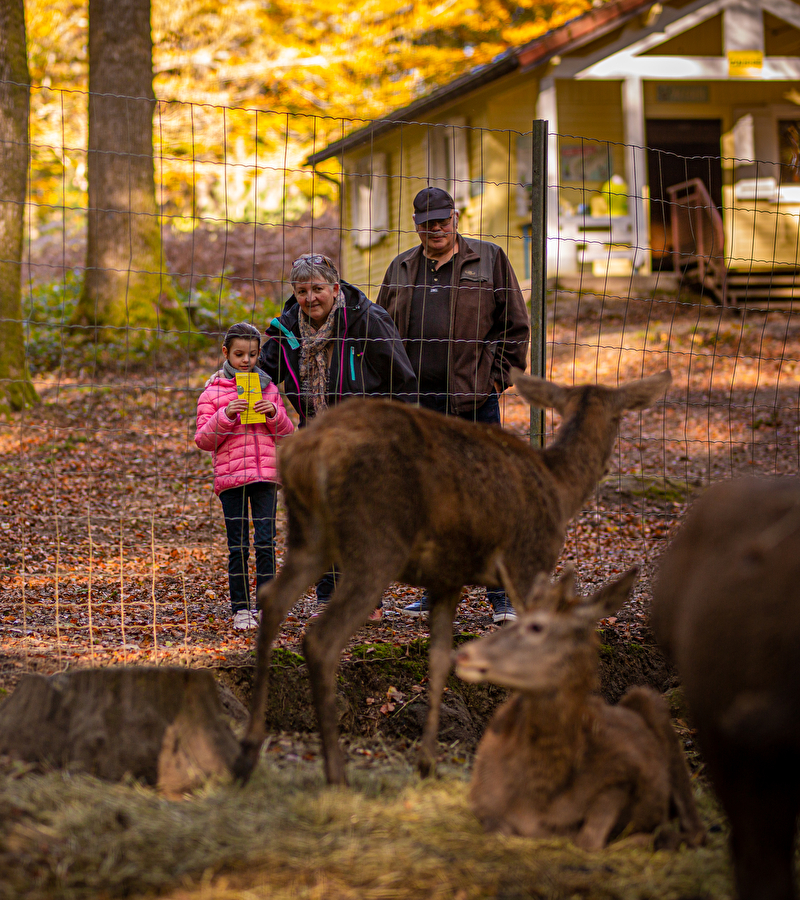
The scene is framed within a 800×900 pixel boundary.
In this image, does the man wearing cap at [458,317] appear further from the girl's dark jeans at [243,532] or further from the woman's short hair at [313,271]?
the girl's dark jeans at [243,532]

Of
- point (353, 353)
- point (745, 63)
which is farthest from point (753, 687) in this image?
point (745, 63)

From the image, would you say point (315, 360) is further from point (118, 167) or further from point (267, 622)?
point (118, 167)

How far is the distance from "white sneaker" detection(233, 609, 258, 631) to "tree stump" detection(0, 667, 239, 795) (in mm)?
2168

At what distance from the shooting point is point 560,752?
11.5ft

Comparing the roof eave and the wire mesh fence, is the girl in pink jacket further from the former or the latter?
the roof eave

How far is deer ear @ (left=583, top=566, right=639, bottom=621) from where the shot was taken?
3.59 metres

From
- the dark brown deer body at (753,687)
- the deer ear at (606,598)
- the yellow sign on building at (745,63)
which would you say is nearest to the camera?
the dark brown deer body at (753,687)

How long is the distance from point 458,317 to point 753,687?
4.30m

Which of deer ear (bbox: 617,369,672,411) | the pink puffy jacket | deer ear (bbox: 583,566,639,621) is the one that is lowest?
deer ear (bbox: 583,566,639,621)

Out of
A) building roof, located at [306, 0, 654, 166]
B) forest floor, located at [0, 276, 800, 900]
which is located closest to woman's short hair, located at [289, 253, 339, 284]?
forest floor, located at [0, 276, 800, 900]

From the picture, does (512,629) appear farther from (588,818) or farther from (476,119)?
(476,119)

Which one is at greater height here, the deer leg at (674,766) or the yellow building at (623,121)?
the yellow building at (623,121)

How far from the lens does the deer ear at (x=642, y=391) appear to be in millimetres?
4675

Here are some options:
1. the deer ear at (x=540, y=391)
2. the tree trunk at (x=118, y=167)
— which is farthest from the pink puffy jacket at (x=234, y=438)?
the tree trunk at (x=118, y=167)
